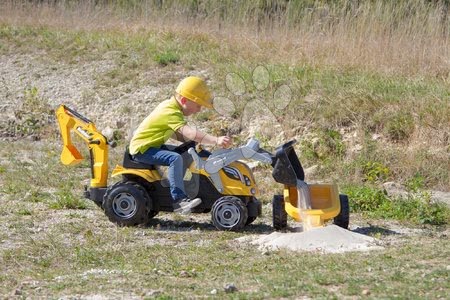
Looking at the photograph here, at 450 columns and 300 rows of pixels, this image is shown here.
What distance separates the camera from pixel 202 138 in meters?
9.27

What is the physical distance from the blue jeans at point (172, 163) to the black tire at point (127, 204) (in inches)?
10.5

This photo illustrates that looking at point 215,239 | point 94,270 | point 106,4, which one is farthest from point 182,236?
point 106,4

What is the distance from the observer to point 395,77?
46.5ft

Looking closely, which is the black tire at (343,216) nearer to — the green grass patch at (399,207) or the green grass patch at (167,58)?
the green grass patch at (399,207)

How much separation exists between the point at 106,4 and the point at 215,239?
12.1 meters

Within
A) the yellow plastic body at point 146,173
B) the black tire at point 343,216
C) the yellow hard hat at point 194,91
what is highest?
the yellow hard hat at point 194,91

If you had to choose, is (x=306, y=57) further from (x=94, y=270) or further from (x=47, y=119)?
(x=94, y=270)

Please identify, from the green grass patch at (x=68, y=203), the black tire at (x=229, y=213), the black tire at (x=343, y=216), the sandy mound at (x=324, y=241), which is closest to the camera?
the sandy mound at (x=324, y=241)

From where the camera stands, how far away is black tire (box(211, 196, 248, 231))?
9273 mm

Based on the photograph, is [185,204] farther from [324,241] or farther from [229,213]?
[324,241]

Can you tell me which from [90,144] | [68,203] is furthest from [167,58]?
[90,144]

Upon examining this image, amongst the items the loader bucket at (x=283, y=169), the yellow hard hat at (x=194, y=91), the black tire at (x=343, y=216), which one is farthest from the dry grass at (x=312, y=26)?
the loader bucket at (x=283, y=169)

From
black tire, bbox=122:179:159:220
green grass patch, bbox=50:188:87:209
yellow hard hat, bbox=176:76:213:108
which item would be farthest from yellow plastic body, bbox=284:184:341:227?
green grass patch, bbox=50:188:87:209

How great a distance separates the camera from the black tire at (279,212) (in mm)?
9219
